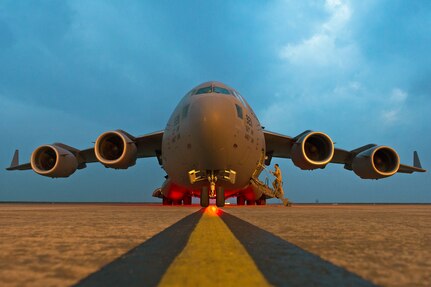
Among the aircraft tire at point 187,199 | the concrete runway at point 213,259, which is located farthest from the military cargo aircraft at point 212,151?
the concrete runway at point 213,259

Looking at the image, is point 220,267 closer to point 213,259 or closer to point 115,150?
point 213,259

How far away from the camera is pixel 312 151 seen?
11984mm

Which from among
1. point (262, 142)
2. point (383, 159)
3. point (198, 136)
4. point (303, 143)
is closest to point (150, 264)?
point (198, 136)

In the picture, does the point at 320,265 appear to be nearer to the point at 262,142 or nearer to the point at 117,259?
the point at 117,259

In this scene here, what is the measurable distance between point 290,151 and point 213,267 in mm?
11454

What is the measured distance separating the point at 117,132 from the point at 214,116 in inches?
181

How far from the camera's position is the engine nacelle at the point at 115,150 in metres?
10.9

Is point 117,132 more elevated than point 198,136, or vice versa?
point 117,132

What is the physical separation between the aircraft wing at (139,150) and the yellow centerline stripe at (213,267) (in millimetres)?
10223

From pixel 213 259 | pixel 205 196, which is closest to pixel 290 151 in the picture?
pixel 205 196

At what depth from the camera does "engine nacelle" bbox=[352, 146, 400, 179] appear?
1165cm

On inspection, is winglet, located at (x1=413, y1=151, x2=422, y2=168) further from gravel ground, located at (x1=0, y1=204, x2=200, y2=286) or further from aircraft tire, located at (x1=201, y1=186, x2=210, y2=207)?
gravel ground, located at (x1=0, y1=204, x2=200, y2=286)

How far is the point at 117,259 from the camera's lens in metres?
1.84

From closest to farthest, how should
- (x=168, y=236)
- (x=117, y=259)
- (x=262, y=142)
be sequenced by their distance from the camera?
(x=117, y=259)
(x=168, y=236)
(x=262, y=142)
